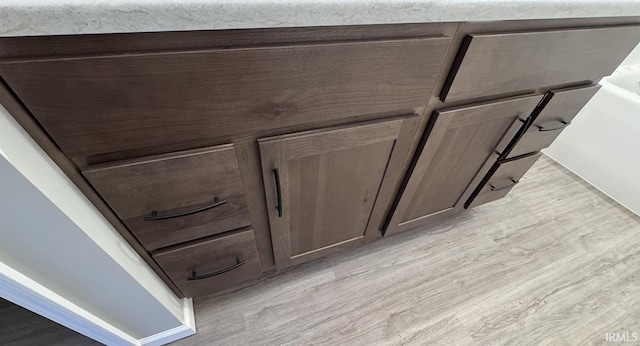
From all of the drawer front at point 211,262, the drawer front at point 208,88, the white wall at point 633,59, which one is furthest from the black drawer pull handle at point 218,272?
the white wall at point 633,59

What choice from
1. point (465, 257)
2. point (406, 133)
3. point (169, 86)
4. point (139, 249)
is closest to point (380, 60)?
point (406, 133)

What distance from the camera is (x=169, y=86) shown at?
372 mm

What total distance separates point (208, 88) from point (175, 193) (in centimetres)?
23

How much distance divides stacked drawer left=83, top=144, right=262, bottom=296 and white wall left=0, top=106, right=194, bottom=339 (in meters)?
0.04

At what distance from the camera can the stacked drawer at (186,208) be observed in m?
0.45

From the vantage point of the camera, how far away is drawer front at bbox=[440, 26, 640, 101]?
20.7 inches

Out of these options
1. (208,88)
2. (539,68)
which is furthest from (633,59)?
(208,88)

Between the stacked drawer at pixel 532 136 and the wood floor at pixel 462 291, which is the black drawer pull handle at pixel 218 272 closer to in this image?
the wood floor at pixel 462 291

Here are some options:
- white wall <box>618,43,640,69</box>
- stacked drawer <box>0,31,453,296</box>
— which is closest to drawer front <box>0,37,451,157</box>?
stacked drawer <box>0,31,453,296</box>

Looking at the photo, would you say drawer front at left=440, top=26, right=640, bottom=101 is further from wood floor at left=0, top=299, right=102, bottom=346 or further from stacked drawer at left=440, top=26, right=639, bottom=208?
wood floor at left=0, top=299, right=102, bottom=346

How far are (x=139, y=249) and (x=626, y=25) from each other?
127cm

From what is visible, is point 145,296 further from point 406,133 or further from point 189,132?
point 406,133

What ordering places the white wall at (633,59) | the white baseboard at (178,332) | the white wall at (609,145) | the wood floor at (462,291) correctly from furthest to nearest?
the white wall at (633,59) → the white wall at (609,145) → the wood floor at (462,291) → the white baseboard at (178,332)

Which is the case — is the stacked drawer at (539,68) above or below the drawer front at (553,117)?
above
